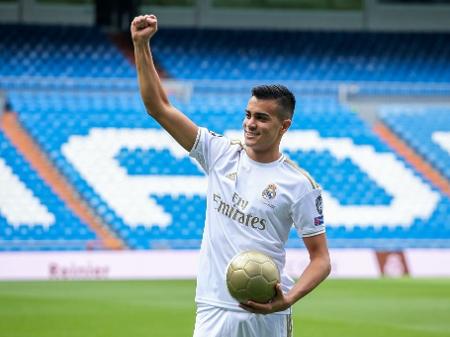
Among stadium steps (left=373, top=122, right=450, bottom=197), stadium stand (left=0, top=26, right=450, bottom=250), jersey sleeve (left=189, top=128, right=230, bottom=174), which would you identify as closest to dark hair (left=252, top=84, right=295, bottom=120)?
jersey sleeve (left=189, top=128, right=230, bottom=174)

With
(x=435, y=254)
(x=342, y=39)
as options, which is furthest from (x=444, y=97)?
(x=435, y=254)

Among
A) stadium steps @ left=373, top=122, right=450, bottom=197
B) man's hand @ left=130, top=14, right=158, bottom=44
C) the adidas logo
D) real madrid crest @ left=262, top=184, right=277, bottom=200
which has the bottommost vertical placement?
real madrid crest @ left=262, top=184, right=277, bottom=200

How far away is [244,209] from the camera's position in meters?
5.30

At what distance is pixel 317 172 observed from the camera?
25062 millimetres

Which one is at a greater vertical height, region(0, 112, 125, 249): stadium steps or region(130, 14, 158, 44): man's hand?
region(0, 112, 125, 249): stadium steps

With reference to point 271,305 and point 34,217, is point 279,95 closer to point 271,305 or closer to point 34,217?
point 271,305

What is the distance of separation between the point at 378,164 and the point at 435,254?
4.63 meters

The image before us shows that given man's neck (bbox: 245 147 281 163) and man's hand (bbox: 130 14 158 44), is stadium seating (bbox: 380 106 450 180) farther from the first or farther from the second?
man's hand (bbox: 130 14 158 44)

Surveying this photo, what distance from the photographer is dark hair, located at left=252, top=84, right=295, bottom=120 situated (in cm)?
532

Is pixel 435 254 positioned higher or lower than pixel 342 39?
lower

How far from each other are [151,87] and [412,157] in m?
21.7

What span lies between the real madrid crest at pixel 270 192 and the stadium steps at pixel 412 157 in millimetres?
20599

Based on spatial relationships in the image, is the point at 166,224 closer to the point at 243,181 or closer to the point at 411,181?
the point at 411,181

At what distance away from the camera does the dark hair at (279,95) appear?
5.32 meters
